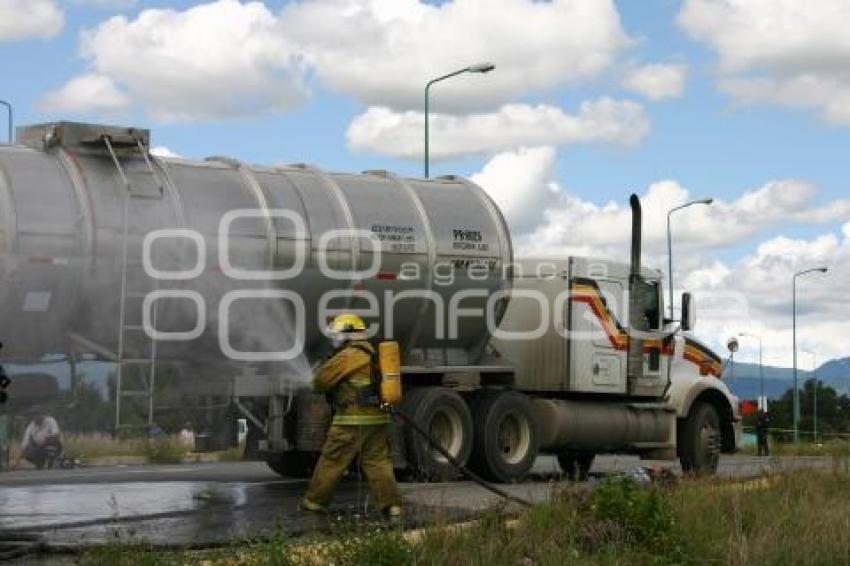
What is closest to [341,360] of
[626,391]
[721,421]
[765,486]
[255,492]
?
[255,492]

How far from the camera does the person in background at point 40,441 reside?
37.2 feet

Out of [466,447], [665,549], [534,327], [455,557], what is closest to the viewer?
[455,557]

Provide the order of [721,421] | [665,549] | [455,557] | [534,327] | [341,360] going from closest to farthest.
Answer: [455,557], [665,549], [341,360], [534,327], [721,421]

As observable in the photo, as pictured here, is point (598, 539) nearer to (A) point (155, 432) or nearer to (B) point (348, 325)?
(B) point (348, 325)

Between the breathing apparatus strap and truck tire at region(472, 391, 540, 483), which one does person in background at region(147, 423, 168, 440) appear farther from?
truck tire at region(472, 391, 540, 483)

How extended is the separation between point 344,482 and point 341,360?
4256 millimetres

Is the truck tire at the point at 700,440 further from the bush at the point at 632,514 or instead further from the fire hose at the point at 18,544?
the fire hose at the point at 18,544

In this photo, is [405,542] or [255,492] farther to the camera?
[255,492]

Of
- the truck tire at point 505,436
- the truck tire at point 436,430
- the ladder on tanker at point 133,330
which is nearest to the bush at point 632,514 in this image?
the ladder on tanker at point 133,330

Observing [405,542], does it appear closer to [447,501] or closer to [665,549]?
[665,549]

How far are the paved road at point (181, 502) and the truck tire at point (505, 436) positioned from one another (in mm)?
330

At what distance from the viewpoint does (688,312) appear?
1753 cm

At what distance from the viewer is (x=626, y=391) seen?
55.8ft

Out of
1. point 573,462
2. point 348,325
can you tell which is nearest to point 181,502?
point 348,325
